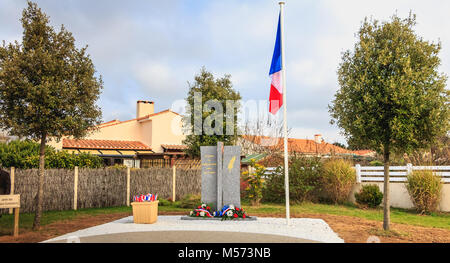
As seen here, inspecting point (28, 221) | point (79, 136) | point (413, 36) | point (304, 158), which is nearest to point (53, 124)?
point (79, 136)

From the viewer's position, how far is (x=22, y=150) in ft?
59.1

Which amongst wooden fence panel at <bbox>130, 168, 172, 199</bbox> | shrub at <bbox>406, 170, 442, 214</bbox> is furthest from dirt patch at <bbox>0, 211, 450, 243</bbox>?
wooden fence panel at <bbox>130, 168, 172, 199</bbox>

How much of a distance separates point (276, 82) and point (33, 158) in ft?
39.6

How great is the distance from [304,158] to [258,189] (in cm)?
305

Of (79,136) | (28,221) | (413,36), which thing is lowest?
(28,221)

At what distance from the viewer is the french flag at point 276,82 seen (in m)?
10.4

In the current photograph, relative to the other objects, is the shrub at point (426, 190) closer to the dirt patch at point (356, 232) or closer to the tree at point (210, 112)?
the dirt patch at point (356, 232)

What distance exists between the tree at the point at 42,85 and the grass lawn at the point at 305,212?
2384mm

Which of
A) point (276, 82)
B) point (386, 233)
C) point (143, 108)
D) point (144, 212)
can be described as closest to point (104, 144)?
point (143, 108)

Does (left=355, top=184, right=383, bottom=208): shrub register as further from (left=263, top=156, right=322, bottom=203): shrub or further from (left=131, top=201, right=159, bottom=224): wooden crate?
(left=131, top=201, right=159, bottom=224): wooden crate

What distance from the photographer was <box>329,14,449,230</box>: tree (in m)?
8.84

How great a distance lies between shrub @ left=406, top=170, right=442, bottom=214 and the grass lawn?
397mm
